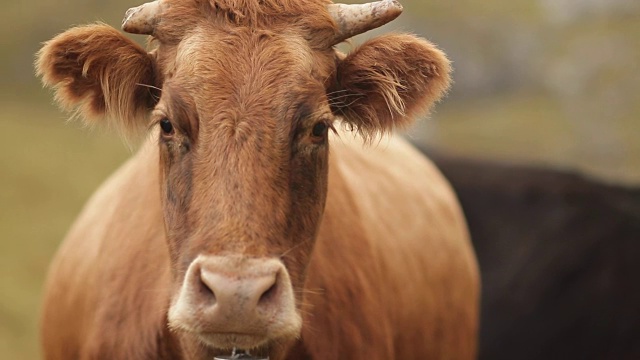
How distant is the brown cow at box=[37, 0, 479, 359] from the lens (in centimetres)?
361

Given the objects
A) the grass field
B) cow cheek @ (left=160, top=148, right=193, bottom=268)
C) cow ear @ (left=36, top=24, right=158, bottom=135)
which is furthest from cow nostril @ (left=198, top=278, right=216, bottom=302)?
the grass field

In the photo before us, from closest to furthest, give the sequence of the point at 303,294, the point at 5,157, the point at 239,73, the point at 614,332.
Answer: the point at 239,73
the point at 303,294
the point at 614,332
the point at 5,157

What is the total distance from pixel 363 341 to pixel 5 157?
9.16 m

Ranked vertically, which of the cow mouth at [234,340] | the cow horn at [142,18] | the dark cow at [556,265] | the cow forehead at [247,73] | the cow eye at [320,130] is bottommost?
the dark cow at [556,265]

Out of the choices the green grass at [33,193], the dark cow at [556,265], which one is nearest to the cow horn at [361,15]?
the dark cow at [556,265]

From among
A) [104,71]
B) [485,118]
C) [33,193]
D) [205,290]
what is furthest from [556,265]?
[33,193]

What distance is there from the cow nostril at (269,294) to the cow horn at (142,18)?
1.17 m

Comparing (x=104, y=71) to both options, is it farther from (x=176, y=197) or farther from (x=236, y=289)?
(x=236, y=289)

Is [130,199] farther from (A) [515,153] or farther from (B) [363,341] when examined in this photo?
(A) [515,153]

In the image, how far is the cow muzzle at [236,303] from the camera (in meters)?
3.45

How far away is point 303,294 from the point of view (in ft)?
13.7

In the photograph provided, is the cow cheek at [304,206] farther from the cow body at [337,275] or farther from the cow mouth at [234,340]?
the cow mouth at [234,340]

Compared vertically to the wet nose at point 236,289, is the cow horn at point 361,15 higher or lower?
higher

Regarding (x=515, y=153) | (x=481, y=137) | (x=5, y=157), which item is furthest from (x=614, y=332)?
(x=5, y=157)
